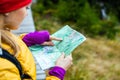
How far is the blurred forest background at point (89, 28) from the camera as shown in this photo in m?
6.86

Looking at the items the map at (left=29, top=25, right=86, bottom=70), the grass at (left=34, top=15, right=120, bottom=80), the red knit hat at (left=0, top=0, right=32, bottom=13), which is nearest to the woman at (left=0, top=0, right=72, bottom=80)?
the red knit hat at (left=0, top=0, right=32, bottom=13)

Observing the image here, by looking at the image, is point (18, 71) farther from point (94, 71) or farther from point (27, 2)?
point (94, 71)

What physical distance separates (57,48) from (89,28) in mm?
5593

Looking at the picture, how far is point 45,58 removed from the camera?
357cm

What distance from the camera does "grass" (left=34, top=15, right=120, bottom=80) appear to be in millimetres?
6348

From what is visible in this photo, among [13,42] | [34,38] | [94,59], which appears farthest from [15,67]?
[94,59]

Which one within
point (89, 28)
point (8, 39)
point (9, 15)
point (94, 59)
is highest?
point (89, 28)

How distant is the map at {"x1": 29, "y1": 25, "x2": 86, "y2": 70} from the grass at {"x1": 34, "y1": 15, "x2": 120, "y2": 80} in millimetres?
2378

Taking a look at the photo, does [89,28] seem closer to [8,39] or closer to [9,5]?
[8,39]

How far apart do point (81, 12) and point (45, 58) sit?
6.06 meters

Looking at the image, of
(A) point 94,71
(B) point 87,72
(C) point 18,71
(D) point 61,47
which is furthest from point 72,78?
(C) point 18,71

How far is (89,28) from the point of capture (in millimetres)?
9219

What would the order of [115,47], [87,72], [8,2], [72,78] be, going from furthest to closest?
1. [115,47]
2. [87,72]
3. [72,78]
4. [8,2]

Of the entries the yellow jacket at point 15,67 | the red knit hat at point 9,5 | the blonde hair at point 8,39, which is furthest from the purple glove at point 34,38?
the red knit hat at point 9,5
